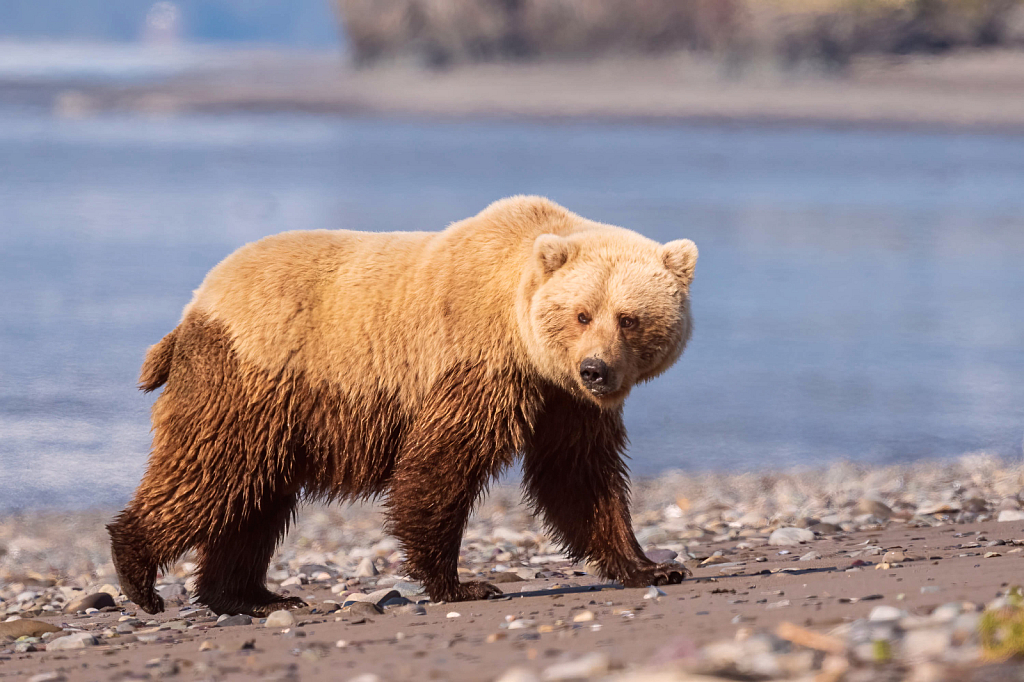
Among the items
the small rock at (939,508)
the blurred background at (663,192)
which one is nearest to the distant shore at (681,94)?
the blurred background at (663,192)

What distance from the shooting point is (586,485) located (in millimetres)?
5367

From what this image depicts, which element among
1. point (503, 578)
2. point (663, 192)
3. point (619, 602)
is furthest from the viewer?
point (663, 192)

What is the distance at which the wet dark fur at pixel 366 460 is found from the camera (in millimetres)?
5051

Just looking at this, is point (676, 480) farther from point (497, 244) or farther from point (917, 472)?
point (497, 244)

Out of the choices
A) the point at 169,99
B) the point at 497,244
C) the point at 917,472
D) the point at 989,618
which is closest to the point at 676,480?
the point at 917,472

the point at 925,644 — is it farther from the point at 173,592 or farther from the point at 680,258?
the point at 173,592

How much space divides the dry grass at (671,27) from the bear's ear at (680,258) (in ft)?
180

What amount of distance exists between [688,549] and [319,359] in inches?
89.4

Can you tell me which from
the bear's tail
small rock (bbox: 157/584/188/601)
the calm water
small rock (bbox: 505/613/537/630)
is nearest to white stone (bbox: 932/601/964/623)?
small rock (bbox: 505/613/537/630)

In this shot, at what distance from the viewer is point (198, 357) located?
5320mm

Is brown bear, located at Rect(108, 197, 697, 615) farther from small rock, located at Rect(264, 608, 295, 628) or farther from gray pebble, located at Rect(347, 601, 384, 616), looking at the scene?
small rock, located at Rect(264, 608, 295, 628)

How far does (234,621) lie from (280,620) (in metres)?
0.35

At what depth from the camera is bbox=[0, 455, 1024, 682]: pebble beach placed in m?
3.32

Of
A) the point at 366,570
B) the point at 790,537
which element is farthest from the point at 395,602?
the point at 790,537
